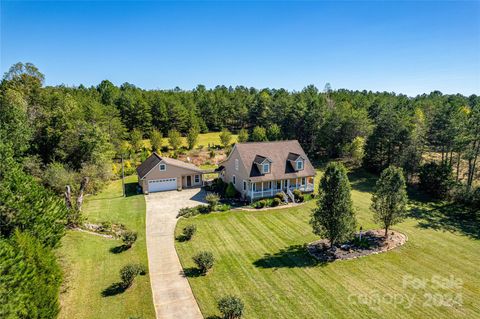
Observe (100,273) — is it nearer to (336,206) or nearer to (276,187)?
(336,206)

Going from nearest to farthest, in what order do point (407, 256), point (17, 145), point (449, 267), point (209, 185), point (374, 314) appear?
point (374, 314) < point (449, 267) < point (407, 256) < point (17, 145) < point (209, 185)

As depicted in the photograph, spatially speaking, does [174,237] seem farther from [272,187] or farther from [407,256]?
[407,256]

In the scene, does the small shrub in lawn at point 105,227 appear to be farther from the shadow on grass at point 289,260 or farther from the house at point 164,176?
the shadow on grass at point 289,260

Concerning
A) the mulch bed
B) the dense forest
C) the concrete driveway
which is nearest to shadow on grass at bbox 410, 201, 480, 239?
the dense forest

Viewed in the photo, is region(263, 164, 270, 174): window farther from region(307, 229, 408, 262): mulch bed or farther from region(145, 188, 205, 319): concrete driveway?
region(307, 229, 408, 262): mulch bed

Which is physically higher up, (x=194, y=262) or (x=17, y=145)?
(x=17, y=145)

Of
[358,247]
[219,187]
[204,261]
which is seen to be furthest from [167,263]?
[219,187]

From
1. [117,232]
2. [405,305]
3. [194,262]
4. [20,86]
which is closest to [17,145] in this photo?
[117,232]
